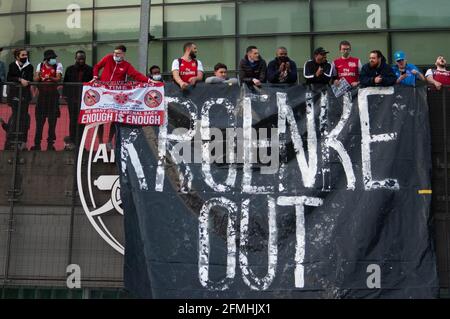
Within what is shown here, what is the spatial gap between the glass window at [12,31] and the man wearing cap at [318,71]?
Answer: 11.4 meters

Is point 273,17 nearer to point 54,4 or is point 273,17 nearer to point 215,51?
point 215,51

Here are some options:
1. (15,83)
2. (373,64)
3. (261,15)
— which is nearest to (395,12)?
(261,15)

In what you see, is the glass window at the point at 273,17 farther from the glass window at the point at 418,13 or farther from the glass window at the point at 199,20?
the glass window at the point at 418,13

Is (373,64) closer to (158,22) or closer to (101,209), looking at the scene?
(101,209)

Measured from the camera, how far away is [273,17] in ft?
59.9

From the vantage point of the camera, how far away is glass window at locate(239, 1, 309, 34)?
18203 millimetres

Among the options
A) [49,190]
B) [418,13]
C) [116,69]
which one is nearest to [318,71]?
[116,69]

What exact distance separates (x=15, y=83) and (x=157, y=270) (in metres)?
3.15

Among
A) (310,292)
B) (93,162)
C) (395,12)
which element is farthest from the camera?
(395,12)

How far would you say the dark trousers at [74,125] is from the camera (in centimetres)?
988

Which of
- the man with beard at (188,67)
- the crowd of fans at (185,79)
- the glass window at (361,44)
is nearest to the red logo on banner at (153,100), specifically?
the crowd of fans at (185,79)

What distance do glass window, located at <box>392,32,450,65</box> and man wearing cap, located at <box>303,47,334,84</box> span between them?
8.02 meters

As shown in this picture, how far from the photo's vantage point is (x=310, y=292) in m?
9.20

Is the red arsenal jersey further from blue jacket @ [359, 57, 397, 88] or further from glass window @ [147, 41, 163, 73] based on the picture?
glass window @ [147, 41, 163, 73]
